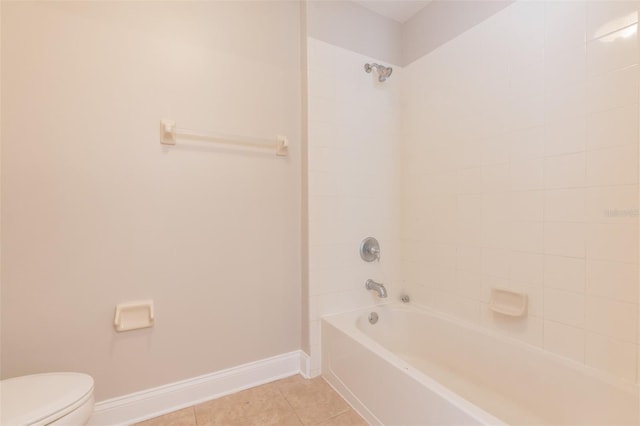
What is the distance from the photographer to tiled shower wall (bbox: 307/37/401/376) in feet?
5.70

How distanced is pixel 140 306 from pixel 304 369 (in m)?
1.02

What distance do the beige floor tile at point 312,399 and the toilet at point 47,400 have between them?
0.91m

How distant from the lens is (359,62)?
6.22ft

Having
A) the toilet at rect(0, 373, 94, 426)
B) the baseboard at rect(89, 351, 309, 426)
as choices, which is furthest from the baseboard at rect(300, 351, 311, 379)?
the toilet at rect(0, 373, 94, 426)

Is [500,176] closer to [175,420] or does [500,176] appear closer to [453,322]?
[453,322]

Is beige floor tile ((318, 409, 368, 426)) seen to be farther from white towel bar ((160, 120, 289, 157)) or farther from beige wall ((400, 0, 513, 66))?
beige wall ((400, 0, 513, 66))

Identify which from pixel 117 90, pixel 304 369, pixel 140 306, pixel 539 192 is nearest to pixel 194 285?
pixel 140 306

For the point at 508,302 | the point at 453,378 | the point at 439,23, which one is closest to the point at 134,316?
the point at 453,378

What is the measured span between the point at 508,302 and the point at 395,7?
6.64ft

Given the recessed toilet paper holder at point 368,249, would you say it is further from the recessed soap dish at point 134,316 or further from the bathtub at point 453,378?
the recessed soap dish at point 134,316

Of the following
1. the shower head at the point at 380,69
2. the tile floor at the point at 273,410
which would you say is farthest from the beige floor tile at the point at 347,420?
the shower head at the point at 380,69

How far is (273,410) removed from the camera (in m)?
1.43

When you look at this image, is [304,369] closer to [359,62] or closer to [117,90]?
[117,90]

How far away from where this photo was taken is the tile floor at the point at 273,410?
1.35 metres
